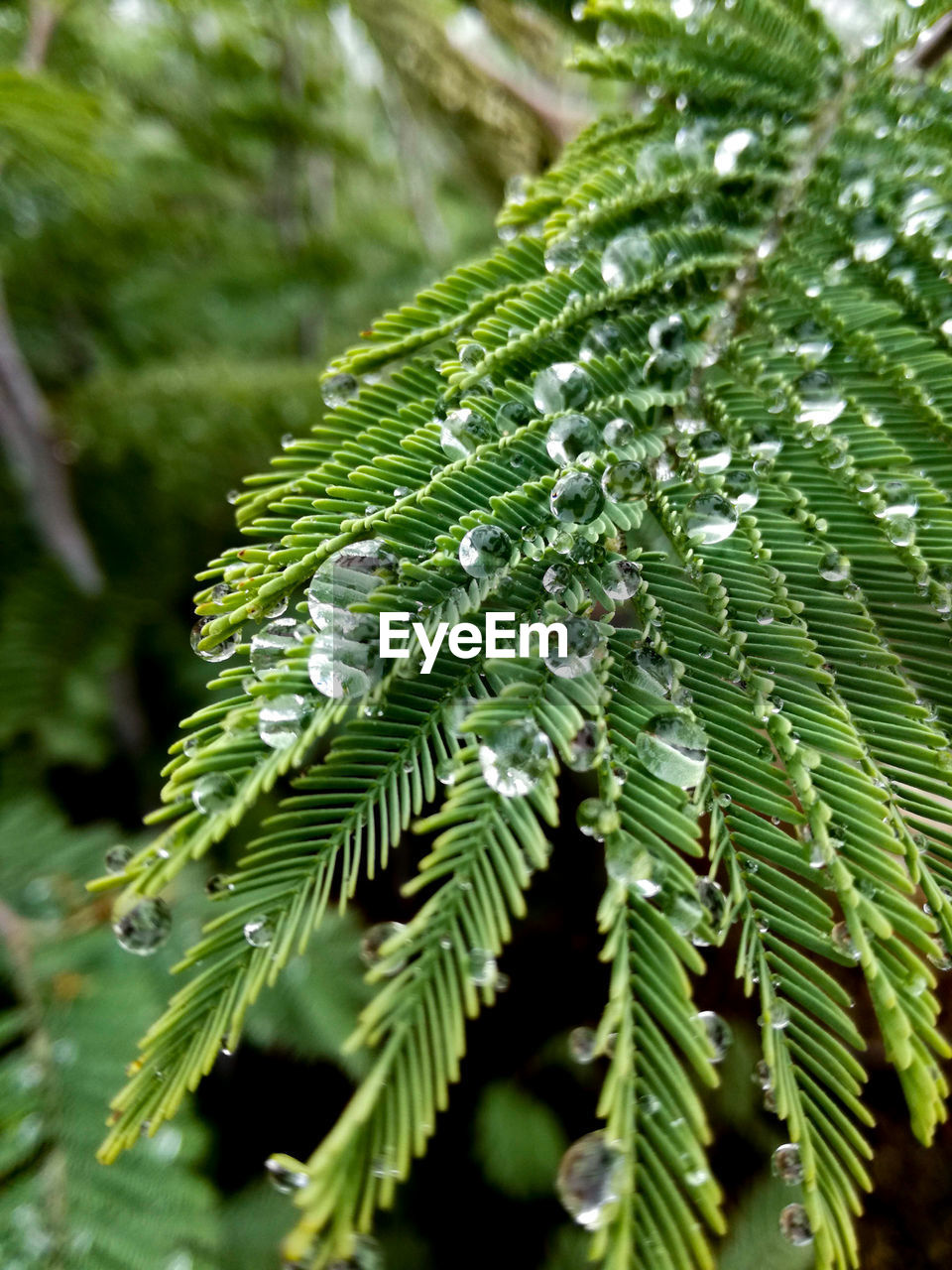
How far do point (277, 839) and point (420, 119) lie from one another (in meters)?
2.14

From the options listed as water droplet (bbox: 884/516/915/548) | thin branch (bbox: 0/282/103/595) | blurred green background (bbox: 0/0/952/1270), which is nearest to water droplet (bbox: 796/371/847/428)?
water droplet (bbox: 884/516/915/548)

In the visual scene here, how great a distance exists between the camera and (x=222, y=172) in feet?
7.84

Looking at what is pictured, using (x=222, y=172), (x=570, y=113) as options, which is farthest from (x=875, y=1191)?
(x=222, y=172)

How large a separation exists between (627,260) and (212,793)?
2.02ft

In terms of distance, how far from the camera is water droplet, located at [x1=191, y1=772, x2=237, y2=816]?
1.48 ft

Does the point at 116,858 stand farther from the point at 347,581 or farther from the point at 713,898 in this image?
the point at 713,898

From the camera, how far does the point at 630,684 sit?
53 cm

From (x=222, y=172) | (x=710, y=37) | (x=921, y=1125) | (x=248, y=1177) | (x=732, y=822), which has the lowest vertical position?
(x=248, y=1177)

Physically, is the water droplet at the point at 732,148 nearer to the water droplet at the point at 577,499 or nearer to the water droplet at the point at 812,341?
the water droplet at the point at 812,341

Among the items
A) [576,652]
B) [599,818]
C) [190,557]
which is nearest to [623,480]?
[576,652]

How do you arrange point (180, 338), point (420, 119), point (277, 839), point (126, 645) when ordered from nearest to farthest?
1. point (277, 839)
2. point (126, 645)
3. point (420, 119)
4. point (180, 338)

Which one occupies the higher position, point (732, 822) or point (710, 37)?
point (710, 37)

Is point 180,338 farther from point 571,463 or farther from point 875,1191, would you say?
point 875,1191

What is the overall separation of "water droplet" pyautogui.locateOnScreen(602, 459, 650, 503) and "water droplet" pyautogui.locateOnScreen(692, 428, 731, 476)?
0.07 m
